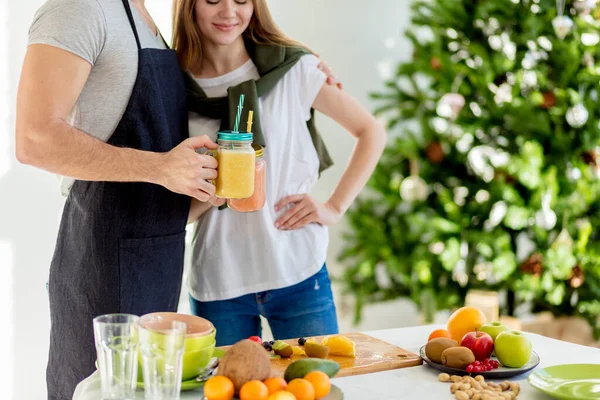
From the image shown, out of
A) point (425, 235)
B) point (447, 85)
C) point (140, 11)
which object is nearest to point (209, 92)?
point (140, 11)

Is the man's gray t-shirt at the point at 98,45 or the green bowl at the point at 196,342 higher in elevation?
the man's gray t-shirt at the point at 98,45

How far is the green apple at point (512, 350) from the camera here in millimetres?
1462

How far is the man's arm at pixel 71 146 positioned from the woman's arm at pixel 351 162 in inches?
18.8

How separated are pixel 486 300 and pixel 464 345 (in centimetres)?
188

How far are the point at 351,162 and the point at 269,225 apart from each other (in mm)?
427

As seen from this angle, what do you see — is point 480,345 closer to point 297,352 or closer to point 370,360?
point 370,360

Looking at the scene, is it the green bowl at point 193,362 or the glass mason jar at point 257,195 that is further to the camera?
the glass mason jar at point 257,195

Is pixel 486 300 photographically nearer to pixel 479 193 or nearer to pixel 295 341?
pixel 479 193

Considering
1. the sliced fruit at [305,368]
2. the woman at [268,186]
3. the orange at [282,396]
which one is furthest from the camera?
the woman at [268,186]

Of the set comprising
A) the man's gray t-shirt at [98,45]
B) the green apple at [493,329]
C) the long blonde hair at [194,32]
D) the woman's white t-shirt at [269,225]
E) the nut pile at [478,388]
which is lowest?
the nut pile at [478,388]

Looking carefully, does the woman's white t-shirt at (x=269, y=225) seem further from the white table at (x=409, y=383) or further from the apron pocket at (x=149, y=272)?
the white table at (x=409, y=383)

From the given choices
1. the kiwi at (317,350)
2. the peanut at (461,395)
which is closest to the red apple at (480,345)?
the peanut at (461,395)

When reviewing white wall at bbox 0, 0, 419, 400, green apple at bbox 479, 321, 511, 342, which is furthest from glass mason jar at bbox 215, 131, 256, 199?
white wall at bbox 0, 0, 419, 400

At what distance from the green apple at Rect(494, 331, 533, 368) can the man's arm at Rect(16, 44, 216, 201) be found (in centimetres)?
69
